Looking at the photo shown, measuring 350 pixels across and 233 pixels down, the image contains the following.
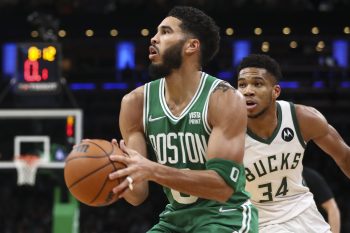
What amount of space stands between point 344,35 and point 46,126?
5.23m

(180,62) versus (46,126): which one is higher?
(180,62)

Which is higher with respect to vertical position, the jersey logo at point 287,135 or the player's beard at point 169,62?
the player's beard at point 169,62

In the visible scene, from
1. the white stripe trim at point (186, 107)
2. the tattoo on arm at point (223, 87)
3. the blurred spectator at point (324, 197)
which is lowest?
the blurred spectator at point (324, 197)

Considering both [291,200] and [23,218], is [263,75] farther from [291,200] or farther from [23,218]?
[23,218]

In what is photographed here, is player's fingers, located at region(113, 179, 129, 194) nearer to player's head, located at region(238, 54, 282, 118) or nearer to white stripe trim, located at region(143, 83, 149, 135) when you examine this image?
white stripe trim, located at region(143, 83, 149, 135)

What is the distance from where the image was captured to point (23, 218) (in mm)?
16312

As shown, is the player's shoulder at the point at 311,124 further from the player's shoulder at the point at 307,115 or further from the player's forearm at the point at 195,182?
the player's forearm at the point at 195,182

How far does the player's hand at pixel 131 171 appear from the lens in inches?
136

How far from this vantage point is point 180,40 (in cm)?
417

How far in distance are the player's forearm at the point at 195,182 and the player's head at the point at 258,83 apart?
4.67ft

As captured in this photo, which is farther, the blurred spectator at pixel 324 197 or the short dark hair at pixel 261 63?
the blurred spectator at pixel 324 197

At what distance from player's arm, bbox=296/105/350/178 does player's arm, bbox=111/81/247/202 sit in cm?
124

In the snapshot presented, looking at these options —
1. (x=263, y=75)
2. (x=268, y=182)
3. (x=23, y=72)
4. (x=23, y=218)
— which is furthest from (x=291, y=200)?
(x=23, y=218)

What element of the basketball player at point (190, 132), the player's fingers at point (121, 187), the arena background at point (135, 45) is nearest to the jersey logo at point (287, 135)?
the basketball player at point (190, 132)
